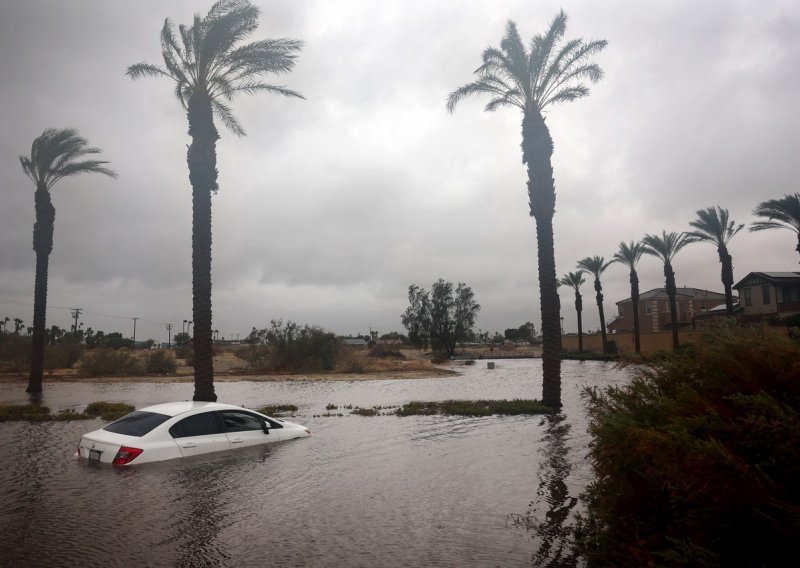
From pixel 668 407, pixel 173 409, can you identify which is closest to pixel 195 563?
pixel 668 407

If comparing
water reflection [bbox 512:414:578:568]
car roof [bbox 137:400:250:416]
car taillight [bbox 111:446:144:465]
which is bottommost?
water reflection [bbox 512:414:578:568]

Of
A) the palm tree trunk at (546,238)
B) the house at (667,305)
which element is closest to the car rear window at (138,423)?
the palm tree trunk at (546,238)

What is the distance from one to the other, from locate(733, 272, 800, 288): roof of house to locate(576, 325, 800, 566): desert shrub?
54943 mm

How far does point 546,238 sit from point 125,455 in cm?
1613

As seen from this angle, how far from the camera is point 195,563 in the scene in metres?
5.70

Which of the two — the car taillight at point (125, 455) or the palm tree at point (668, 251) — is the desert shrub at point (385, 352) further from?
the car taillight at point (125, 455)

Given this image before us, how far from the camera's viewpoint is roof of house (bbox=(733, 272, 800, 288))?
50.0m

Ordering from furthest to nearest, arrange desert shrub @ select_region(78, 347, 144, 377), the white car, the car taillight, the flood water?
desert shrub @ select_region(78, 347, 144, 377) → the white car → the car taillight → the flood water

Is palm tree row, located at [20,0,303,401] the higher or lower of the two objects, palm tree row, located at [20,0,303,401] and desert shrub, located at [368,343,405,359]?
the higher

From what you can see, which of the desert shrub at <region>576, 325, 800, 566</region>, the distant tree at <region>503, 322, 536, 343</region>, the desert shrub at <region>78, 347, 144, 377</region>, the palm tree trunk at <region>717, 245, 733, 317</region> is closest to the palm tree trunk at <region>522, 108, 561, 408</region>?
the desert shrub at <region>576, 325, 800, 566</region>

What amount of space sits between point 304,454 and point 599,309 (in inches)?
2382

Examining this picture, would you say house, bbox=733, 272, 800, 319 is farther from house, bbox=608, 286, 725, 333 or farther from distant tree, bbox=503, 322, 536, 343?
distant tree, bbox=503, 322, 536, 343

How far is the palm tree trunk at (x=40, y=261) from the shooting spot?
A: 91.4 ft

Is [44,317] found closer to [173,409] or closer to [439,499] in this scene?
[173,409]
